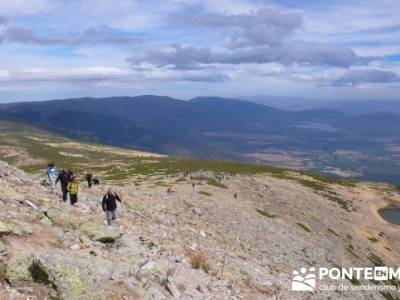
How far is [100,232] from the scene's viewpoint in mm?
26859

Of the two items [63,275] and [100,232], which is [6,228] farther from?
[100,232]

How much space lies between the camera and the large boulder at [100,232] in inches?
1040

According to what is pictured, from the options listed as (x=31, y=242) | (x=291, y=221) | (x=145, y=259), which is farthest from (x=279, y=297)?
(x=291, y=221)

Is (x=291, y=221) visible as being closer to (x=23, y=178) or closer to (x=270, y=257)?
(x=270, y=257)

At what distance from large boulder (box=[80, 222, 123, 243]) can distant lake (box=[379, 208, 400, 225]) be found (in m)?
103

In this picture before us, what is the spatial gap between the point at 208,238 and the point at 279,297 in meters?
13.8

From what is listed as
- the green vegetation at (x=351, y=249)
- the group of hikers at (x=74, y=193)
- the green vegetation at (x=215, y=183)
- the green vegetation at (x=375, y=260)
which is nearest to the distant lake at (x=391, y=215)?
the green vegetation at (x=375, y=260)

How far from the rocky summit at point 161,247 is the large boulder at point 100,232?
6 cm

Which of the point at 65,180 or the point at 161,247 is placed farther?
the point at 65,180

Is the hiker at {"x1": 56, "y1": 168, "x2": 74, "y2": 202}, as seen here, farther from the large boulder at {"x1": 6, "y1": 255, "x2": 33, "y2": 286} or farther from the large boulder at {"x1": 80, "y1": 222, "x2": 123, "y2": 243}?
the large boulder at {"x1": 6, "y1": 255, "x2": 33, "y2": 286}

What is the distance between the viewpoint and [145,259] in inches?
988

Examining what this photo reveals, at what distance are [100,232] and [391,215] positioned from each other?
115 meters

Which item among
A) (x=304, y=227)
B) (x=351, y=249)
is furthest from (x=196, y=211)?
(x=351, y=249)

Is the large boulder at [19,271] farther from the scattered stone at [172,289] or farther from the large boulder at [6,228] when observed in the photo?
the scattered stone at [172,289]
